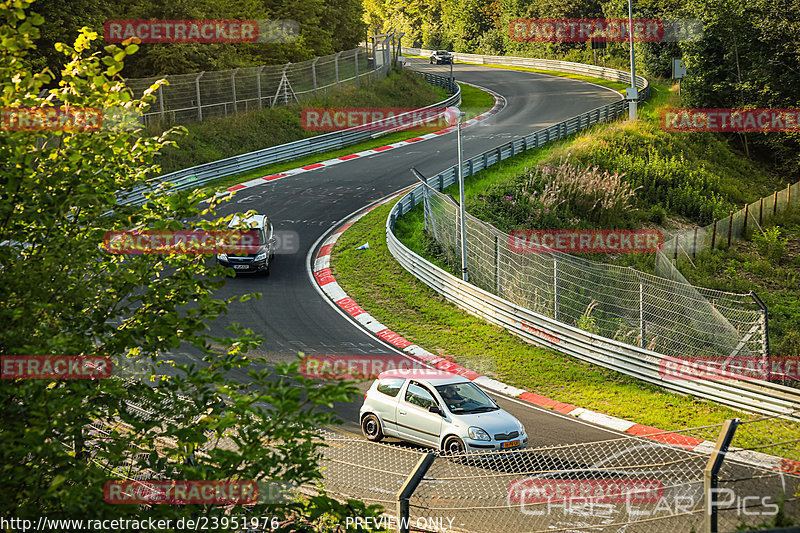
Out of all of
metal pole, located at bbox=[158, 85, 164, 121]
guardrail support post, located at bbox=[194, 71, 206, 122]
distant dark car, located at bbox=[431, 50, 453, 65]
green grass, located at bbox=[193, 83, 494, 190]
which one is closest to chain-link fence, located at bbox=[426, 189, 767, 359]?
green grass, located at bbox=[193, 83, 494, 190]

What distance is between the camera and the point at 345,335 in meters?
20.4

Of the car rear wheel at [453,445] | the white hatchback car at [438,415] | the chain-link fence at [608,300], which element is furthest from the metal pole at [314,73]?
the car rear wheel at [453,445]

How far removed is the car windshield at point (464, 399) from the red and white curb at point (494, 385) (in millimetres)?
2805

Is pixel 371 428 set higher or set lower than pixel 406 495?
lower

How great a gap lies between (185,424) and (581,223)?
2600cm

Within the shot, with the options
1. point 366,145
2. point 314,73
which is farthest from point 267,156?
point 314,73

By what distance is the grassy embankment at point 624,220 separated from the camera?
654 inches

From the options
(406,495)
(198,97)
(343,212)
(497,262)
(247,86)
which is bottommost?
(343,212)

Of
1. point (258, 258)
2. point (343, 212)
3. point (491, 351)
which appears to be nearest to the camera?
point (491, 351)

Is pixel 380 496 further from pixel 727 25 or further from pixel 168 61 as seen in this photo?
pixel 727 25

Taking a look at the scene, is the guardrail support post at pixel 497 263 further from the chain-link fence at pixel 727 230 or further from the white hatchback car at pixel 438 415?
the chain-link fence at pixel 727 230

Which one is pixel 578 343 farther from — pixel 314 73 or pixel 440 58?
pixel 440 58

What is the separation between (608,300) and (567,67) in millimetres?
51411

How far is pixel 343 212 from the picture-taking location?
3130 centimetres
